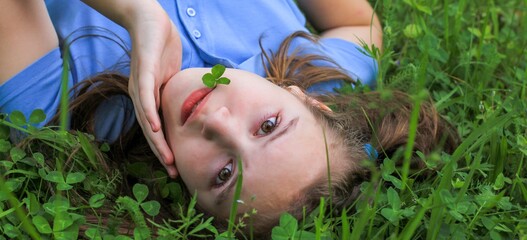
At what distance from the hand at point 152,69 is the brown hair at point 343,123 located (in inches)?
9.2

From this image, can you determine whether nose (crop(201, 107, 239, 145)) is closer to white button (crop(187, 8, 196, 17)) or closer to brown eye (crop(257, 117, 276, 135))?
brown eye (crop(257, 117, 276, 135))

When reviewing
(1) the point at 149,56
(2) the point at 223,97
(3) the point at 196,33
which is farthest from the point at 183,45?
(2) the point at 223,97

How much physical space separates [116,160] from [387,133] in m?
1.03

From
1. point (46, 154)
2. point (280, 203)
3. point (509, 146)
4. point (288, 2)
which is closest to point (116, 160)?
point (46, 154)

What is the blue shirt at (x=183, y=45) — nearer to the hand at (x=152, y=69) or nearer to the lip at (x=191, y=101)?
the hand at (x=152, y=69)

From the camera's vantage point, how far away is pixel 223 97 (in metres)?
2.40

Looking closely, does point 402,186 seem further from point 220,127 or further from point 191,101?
point 191,101

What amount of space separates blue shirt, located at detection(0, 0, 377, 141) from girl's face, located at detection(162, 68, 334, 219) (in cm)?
40

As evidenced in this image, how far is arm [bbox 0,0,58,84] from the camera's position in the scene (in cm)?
262

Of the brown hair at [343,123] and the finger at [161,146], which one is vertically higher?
the finger at [161,146]

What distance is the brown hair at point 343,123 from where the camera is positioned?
2.55 metres

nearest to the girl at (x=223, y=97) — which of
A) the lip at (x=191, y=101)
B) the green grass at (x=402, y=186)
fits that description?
the lip at (x=191, y=101)

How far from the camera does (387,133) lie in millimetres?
2795

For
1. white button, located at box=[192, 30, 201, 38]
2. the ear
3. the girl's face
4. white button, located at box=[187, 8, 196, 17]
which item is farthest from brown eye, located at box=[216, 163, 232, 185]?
white button, located at box=[187, 8, 196, 17]
